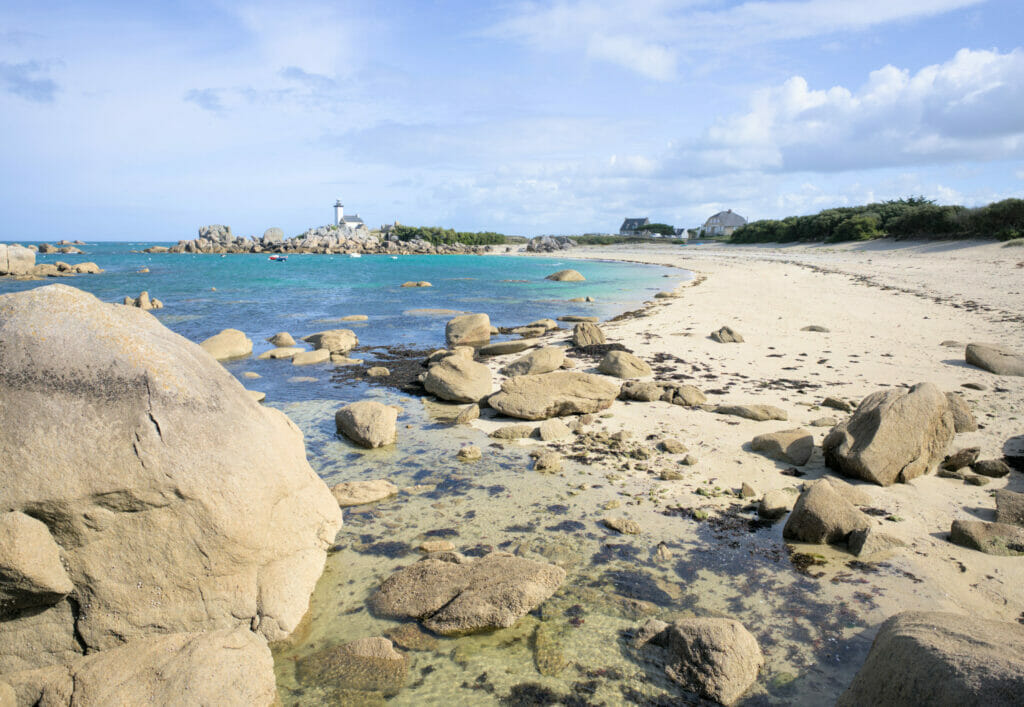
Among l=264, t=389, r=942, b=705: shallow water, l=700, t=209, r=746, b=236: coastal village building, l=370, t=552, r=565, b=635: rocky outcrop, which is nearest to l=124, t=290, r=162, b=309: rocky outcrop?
l=264, t=389, r=942, b=705: shallow water

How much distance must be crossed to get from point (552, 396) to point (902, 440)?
18.9ft

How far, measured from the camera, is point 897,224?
46.3 meters

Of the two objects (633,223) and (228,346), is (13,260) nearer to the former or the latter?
(228,346)

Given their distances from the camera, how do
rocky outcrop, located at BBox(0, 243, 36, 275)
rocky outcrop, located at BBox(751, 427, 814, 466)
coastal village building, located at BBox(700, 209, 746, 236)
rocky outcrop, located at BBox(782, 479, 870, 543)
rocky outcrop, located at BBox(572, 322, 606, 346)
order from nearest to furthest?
1. rocky outcrop, located at BBox(782, 479, 870, 543)
2. rocky outcrop, located at BBox(751, 427, 814, 466)
3. rocky outcrop, located at BBox(572, 322, 606, 346)
4. rocky outcrop, located at BBox(0, 243, 36, 275)
5. coastal village building, located at BBox(700, 209, 746, 236)

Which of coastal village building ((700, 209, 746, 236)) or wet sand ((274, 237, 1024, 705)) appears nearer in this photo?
wet sand ((274, 237, 1024, 705))

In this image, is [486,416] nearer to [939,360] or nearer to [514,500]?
[514,500]

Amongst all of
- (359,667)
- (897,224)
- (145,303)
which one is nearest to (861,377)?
(359,667)

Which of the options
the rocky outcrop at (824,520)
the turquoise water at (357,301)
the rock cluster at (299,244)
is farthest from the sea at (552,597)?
the rock cluster at (299,244)

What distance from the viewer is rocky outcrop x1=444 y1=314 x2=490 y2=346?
1966cm

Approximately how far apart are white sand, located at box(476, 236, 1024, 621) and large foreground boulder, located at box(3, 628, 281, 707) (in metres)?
4.70

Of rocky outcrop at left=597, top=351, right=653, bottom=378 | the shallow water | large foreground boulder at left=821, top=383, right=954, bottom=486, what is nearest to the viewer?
the shallow water

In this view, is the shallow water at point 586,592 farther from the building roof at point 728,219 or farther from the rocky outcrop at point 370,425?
the building roof at point 728,219

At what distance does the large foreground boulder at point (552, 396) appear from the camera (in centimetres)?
1097

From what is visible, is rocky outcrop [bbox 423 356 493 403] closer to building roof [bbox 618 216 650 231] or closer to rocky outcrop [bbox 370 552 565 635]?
rocky outcrop [bbox 370 552 565 635]
